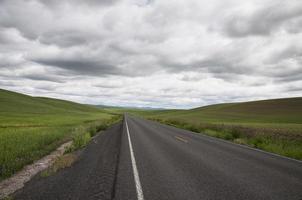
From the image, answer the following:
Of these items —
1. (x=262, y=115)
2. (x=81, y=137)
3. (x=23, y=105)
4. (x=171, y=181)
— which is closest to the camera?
(x=171, y=181)

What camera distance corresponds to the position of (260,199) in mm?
4785

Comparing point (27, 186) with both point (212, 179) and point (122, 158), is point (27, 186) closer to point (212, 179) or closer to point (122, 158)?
point (122, 158)

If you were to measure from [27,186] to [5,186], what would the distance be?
0.78 metres

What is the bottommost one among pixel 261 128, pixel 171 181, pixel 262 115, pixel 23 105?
pixel 171 181

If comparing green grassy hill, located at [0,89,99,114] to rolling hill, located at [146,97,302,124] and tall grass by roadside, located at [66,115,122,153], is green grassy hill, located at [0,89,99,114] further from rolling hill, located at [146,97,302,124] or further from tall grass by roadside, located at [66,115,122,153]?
tall grass by roadside, located at [66,115,122,153]

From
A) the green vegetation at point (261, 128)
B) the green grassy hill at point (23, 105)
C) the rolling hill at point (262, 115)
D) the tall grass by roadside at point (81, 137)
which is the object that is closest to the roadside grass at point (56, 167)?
the tall grass by roadside at point (81, 137)

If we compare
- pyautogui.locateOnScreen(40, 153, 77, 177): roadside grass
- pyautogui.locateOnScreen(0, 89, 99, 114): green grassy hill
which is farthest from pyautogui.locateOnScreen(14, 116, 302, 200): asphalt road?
pyautogui.locateOnScreen(0, 89, 99, 114): green grassy hill

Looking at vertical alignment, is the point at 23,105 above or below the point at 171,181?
above

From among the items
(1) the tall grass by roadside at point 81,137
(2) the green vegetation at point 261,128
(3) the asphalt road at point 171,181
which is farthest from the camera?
(2) the green vegetation at point 261,128

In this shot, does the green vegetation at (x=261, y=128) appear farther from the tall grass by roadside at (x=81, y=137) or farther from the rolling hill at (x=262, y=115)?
the tall grass by roadside at (x=81, y=137)

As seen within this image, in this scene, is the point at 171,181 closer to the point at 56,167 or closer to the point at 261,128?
the point at 56,167

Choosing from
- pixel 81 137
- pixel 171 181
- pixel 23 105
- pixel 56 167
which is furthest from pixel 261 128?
pixel 23 105

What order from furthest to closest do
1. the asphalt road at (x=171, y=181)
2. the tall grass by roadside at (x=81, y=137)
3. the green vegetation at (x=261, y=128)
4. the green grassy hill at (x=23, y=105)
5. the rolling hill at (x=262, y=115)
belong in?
the green grassy hill at (x=23, y=105) < the rolling hill at (x=262, y=115) < the green vegetation at (x=261, y=128) < the tall grass by roadside at (x=81, y=137) < the asphalt road at (x=171, y=181)

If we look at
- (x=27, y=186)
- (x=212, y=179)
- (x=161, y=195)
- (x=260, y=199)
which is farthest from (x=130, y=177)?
(x=260, y=199)
